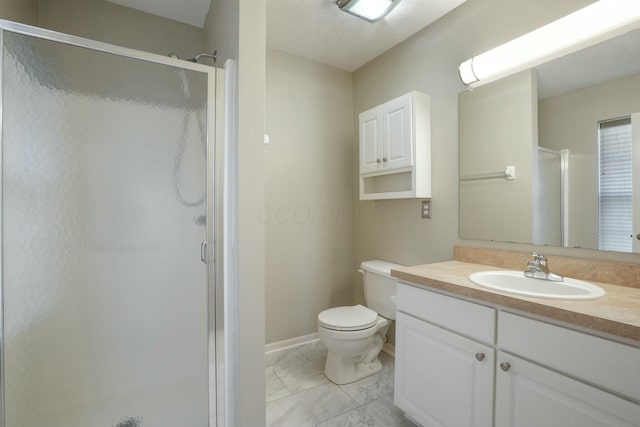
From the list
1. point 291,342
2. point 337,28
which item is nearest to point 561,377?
point 291,342

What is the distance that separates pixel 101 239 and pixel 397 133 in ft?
5.66

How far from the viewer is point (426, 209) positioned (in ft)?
6.57

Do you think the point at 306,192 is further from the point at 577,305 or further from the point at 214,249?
the point at 577,305

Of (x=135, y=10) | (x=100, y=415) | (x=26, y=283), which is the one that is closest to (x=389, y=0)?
(x=135, y=10)

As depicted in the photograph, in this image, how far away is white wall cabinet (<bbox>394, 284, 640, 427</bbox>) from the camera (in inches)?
32.6

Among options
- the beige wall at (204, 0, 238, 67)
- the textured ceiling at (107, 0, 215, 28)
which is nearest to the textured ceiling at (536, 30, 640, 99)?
the beige wall at (204, 0, 238, 67)

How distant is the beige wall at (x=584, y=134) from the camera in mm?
1226

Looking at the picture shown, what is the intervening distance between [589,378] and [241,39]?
1.73 meters

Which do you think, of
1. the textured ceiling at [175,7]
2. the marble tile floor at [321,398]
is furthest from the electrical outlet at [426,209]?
the textured ceiling at [175,7]

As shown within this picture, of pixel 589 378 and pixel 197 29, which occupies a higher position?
pixel 197 29

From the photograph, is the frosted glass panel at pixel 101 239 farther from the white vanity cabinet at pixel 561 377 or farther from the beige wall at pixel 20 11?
the white vanity cabinet at pixel 561 377

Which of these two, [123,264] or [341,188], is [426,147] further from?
[123,264]

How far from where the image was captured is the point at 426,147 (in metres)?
1.93

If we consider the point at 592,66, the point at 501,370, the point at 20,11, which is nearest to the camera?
the point at 501,370
